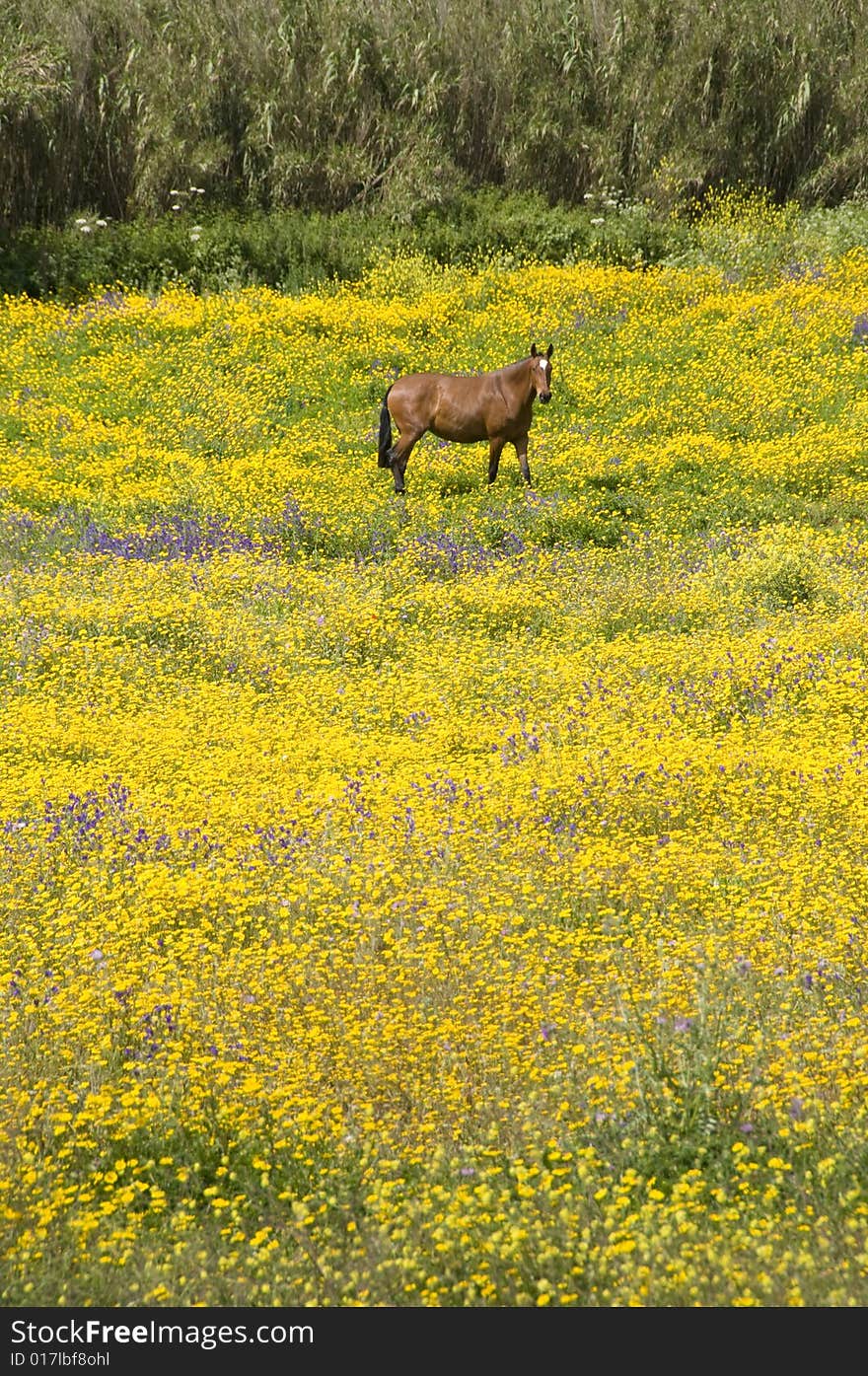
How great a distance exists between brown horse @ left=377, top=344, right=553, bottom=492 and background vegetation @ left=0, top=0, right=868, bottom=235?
15380 millimetres

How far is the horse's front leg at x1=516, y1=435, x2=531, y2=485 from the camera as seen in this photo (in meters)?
16.0

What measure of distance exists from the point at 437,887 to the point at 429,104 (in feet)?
95.1

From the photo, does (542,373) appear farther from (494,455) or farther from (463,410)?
(494,455)

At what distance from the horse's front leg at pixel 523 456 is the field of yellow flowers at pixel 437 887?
544mm

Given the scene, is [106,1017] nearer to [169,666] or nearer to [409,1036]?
[409,1036]

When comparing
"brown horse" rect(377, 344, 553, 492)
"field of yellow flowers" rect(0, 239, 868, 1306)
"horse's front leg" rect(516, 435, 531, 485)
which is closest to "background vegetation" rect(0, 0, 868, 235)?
"brown horse" rect(377, 344, 553, 492)

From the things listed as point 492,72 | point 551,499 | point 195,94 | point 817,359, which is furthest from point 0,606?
point 492,72

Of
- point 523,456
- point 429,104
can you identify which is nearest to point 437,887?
point 523,456

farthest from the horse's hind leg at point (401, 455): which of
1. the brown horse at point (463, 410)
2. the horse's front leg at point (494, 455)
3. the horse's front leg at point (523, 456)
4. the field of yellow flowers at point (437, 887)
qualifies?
the horse's front leg at point (523, 456)

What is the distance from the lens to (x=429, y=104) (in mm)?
30750

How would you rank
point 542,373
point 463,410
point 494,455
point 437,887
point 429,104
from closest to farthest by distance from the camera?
1. point 437,887
2. point 542,373
3. point 463,410
4. point 494,455
5. point 429,104

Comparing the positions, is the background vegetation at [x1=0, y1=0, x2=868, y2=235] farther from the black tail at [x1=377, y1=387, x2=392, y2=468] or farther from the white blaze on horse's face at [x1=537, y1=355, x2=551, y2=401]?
the white blaze on horse's face at [x1=537, y1=355, x2=551, y2=401]

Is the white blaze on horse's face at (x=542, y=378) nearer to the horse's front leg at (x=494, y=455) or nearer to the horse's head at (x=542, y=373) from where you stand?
the horse's head at (x=542, y=373)

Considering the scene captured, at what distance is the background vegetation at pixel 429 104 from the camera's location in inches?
1168
